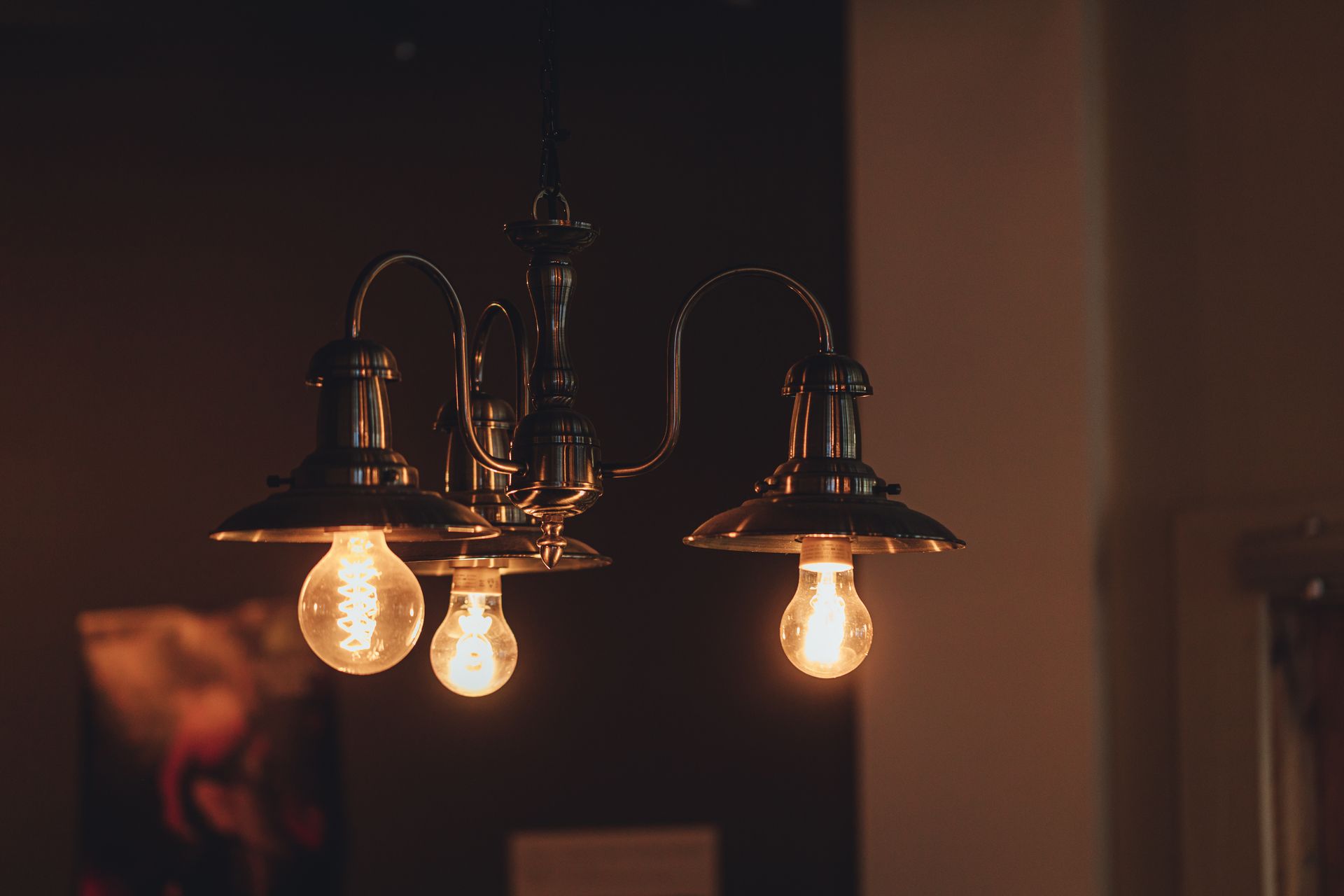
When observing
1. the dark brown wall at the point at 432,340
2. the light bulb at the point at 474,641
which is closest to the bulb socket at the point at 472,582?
the light bulb at the point at 474,641

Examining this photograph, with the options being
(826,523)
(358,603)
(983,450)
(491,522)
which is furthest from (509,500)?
(983,450)

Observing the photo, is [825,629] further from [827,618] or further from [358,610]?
[358,610]

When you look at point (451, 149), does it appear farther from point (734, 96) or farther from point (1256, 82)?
point (1256, 82)

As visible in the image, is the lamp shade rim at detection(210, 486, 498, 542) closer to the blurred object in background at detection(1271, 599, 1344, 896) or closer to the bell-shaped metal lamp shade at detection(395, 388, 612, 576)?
the bell-shaped metal lamp shade at detection(395, 388, 612, 576)

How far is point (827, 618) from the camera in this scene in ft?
4.01

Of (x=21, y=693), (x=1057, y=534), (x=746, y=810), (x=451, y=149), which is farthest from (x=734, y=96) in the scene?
(x=21, y=693)

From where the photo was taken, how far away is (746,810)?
104 inches

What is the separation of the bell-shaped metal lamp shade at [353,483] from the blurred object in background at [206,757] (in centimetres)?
147

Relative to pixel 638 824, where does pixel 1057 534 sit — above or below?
above

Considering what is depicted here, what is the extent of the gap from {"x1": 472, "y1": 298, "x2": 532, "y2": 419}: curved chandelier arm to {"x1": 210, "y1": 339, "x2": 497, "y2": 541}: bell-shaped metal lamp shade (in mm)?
211

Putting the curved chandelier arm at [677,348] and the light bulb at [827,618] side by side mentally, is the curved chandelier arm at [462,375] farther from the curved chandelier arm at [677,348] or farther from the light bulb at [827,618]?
the light bulb at [827,618]

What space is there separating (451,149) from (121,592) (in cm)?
114

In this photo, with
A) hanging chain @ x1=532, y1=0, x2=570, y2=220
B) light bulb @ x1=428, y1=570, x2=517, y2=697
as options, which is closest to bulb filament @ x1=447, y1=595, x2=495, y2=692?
light bulb @ x1=428, y1=570, x2=517, y2=697

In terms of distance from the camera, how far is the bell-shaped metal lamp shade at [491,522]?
1317mm
